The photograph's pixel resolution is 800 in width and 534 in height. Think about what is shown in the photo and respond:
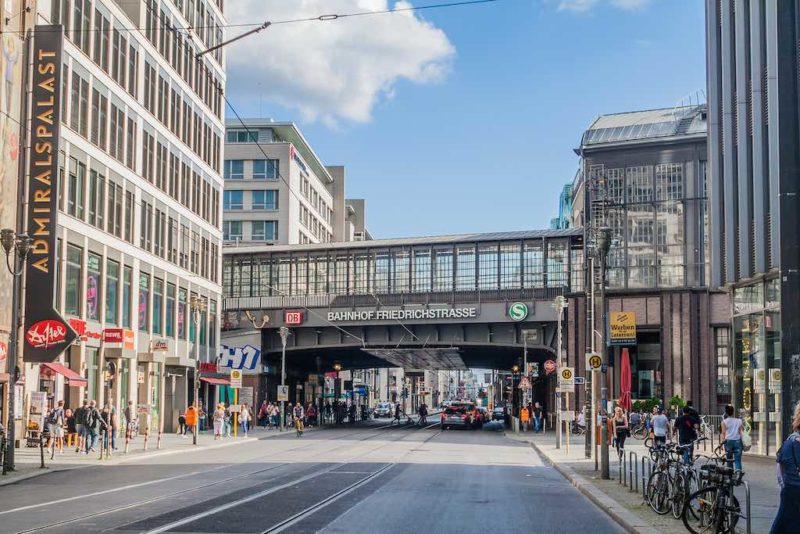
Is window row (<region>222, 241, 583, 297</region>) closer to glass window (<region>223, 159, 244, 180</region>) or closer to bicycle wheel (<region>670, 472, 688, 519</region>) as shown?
glass window (<region>223, 159, 244, 180</region>)

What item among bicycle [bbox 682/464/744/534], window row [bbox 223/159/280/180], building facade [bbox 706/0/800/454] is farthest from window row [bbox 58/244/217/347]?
window row [bbox 223/159/280/180]

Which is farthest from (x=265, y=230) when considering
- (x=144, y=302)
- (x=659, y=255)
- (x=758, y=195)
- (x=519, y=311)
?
(x=758, y=195)

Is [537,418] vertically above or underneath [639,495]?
underneath

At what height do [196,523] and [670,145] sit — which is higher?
[670,145]

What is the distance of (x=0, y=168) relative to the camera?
3503cm

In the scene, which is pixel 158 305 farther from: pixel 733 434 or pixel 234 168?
pixel 234 168

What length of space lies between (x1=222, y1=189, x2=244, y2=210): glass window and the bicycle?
9171cm

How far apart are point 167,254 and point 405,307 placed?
16272 millimetres

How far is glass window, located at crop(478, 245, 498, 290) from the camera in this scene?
2537 inches

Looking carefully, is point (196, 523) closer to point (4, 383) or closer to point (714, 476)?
point (714, 476)

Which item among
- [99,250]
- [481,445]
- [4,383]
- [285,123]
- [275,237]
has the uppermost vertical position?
[285,123]

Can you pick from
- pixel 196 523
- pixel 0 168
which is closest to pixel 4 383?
pixel 0 168

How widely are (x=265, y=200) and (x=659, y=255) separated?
47879 millimetres

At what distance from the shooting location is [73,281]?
136 feet
